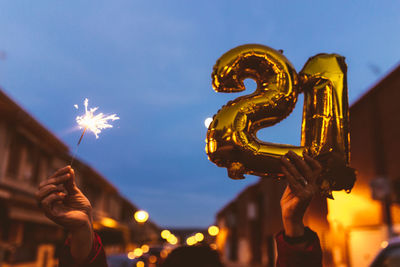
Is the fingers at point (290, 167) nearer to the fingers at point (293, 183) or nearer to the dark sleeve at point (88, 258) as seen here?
the fingers at point (293, 183)

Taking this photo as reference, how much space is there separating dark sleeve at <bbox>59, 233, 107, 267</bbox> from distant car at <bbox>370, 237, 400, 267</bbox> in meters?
2.68

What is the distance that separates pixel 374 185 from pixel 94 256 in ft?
25.8

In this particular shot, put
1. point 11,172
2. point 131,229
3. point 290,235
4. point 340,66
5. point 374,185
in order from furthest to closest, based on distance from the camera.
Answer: point 131,229 → point 11,172 → point 374,185 → point 340,66 → point 290,235

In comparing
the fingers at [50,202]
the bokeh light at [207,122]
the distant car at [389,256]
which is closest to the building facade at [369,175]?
the distant car at [389,256]

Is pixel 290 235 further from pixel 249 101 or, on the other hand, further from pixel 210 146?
pixel 249 101

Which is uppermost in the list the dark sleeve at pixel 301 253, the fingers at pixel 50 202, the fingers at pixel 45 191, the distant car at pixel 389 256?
the fingers at pixel 45 191

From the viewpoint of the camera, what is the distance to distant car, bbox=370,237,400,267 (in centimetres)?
333

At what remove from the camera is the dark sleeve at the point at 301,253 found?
1.58m

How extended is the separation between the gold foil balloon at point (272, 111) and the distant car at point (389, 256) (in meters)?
1.84

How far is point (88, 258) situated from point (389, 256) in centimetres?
279

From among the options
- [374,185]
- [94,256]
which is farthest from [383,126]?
[94,256]

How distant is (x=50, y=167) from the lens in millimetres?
21047

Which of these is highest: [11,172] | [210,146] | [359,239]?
[11,172]

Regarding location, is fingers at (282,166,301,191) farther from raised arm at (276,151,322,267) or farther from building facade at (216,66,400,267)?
building facade at (216,66,400,267)
